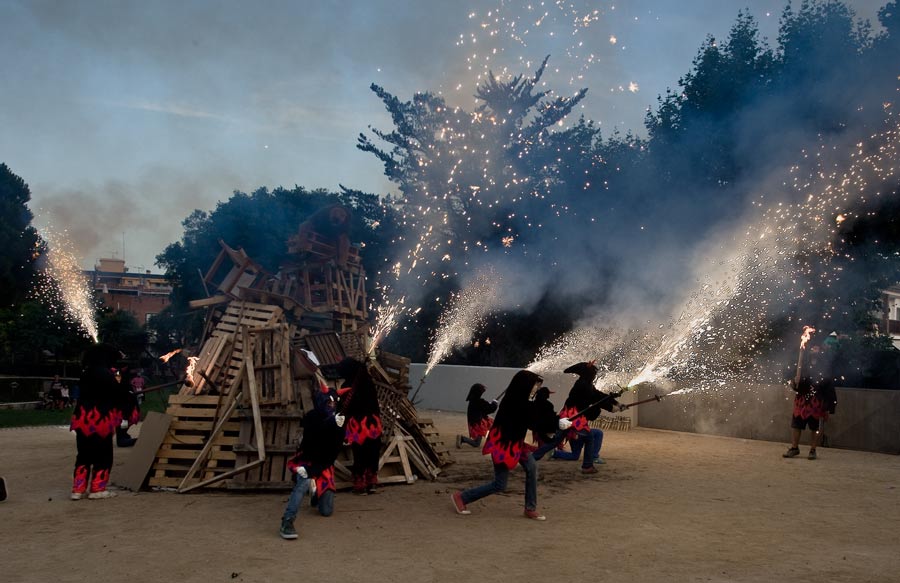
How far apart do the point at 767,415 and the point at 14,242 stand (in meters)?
35.1

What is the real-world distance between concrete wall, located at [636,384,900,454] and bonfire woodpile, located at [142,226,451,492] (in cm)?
836

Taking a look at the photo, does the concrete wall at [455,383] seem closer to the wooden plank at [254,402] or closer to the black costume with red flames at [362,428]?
the wooden plank at [254,402]

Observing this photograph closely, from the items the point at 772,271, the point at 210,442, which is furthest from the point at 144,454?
the point at 772,271

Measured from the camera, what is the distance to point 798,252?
1912cm

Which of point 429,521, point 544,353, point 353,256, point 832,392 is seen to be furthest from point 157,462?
point 544,353

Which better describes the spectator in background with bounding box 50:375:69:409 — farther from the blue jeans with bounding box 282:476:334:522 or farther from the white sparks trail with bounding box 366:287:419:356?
the blue jeans with bounding box 282:476:334:522

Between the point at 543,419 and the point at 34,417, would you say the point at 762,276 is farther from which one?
the point at 34,417

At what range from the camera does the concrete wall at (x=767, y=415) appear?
48.4 feet

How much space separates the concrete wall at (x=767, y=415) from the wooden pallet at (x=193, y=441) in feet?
39.5

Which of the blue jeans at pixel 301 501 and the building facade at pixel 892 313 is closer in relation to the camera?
the blue jeans at pixel 301 501

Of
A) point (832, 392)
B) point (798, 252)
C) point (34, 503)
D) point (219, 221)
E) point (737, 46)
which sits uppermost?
point (737, 46)

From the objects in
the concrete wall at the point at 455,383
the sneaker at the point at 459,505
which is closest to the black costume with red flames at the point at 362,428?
the sneaker at the point at 459,505

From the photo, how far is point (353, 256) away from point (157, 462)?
6.43 metres

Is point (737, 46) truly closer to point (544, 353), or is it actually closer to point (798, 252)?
point (798, 252)
